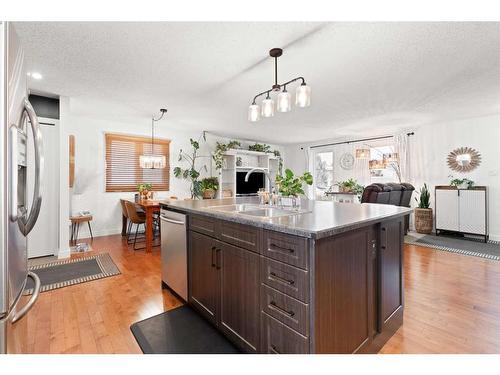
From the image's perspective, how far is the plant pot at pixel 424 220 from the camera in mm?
5059

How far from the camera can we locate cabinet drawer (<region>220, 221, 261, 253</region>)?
1448mm

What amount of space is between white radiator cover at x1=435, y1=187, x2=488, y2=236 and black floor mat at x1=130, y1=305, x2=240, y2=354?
5.10 m

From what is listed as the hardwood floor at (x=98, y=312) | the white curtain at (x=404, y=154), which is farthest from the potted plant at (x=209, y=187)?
the white curtain at (x=404, y=154)

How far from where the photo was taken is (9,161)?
88 cm

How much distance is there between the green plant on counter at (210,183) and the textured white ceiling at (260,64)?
6.79 ft

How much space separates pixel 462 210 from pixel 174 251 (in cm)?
526

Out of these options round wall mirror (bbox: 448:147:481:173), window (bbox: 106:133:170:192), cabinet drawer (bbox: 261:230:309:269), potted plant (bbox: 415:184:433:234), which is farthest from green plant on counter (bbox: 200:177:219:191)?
round wall mirror (bbox: 448:147:481:173)

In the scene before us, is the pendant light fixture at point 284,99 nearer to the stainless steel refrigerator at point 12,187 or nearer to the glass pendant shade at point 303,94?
the glass pendant shade at point 303,94

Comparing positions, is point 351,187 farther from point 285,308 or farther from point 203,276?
point 285,308

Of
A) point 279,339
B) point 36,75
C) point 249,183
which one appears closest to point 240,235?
point 279,339

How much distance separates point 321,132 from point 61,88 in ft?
16.7
